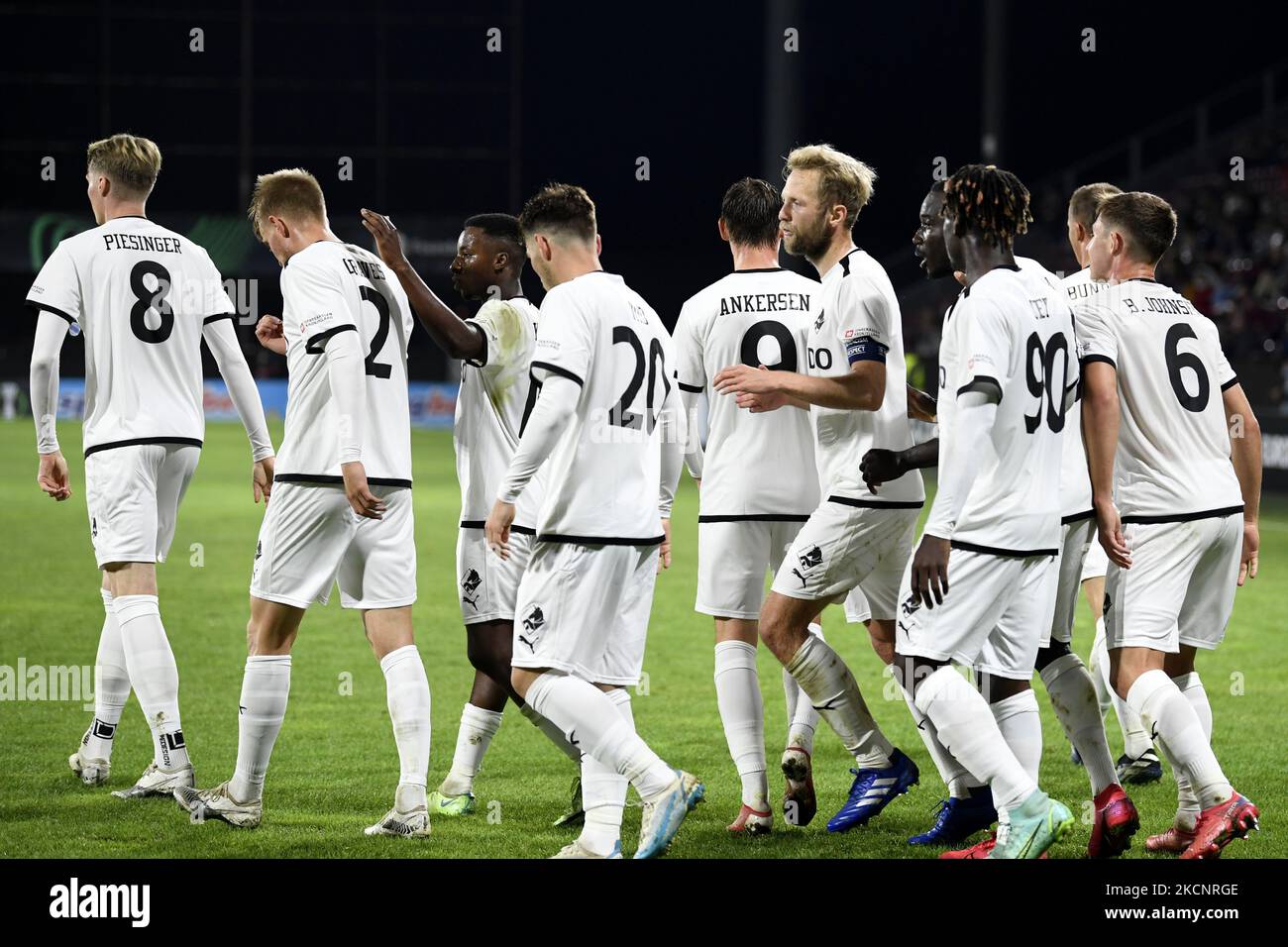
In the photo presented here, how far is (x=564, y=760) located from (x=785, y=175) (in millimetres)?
2610

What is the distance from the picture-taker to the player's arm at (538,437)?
4.63 meters

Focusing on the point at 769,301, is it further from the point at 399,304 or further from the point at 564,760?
the point at 564,760

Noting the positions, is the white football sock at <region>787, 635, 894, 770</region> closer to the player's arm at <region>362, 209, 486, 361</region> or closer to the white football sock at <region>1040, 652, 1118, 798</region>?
the white football sock at <region>1040, 652, 1118, 798</region>

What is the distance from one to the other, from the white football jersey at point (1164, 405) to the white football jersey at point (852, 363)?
0.63 meters

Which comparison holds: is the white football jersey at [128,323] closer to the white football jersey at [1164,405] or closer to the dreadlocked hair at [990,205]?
the dreadlocked hair at [990,205]

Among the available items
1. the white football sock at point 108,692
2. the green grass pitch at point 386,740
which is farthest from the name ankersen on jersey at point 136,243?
the green grass pitch at point 386,740

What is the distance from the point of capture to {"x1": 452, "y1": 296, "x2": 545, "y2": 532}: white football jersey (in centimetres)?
563

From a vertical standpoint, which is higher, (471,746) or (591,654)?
(591,654)

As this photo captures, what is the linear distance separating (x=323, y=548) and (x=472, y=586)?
72cm

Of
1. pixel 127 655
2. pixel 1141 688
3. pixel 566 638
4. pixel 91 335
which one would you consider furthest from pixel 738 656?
pixel 91 335

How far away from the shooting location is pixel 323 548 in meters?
5.28

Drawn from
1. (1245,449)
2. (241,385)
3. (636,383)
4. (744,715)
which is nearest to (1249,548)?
(1245,449)

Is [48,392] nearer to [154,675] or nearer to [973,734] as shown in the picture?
[154,675]

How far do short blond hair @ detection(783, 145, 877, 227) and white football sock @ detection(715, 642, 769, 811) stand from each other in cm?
158
